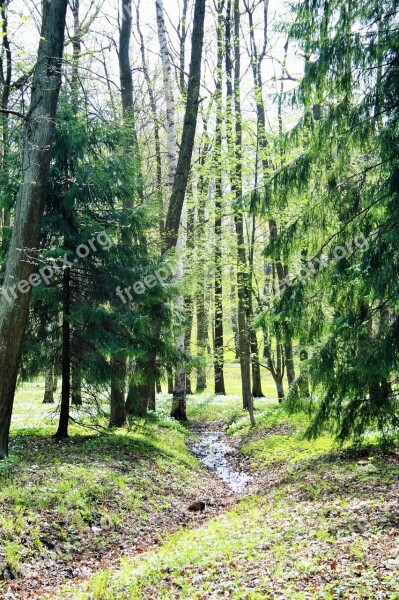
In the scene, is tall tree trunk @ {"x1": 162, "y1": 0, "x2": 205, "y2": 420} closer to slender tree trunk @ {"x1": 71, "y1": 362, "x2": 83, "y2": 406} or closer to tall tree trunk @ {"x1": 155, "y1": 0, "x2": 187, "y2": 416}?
tall tree trunk @ {"x1": 155, "y1": 0, "x2": 187, "y2": 416}

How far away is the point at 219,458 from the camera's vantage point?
1289 centimetres

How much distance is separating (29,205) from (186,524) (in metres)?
5.77

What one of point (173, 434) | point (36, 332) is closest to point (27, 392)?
point (173, 434)

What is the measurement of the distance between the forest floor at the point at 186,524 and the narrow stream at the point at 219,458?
0.89 ft

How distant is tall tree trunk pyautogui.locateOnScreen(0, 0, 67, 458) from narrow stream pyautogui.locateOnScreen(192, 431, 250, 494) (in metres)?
4.70

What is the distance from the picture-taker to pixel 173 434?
1401cm

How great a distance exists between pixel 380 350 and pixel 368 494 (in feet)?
6.59

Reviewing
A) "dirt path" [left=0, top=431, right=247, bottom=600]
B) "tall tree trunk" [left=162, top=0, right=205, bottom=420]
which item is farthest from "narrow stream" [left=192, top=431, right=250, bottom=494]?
"tall tree trunk" [left=162, top=0, right=205, bottom=420]

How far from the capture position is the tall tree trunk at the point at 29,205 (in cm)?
820

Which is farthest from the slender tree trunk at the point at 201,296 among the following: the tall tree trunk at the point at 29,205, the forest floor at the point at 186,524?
the tall tree trunk at the point at 29,205

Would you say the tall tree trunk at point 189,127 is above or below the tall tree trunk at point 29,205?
above

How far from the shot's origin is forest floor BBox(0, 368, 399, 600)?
4.98m

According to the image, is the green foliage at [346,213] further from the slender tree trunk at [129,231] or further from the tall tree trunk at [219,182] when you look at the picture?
the tall tree trunk at [219,182]

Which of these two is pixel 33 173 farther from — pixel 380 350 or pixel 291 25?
pixel 380 350
